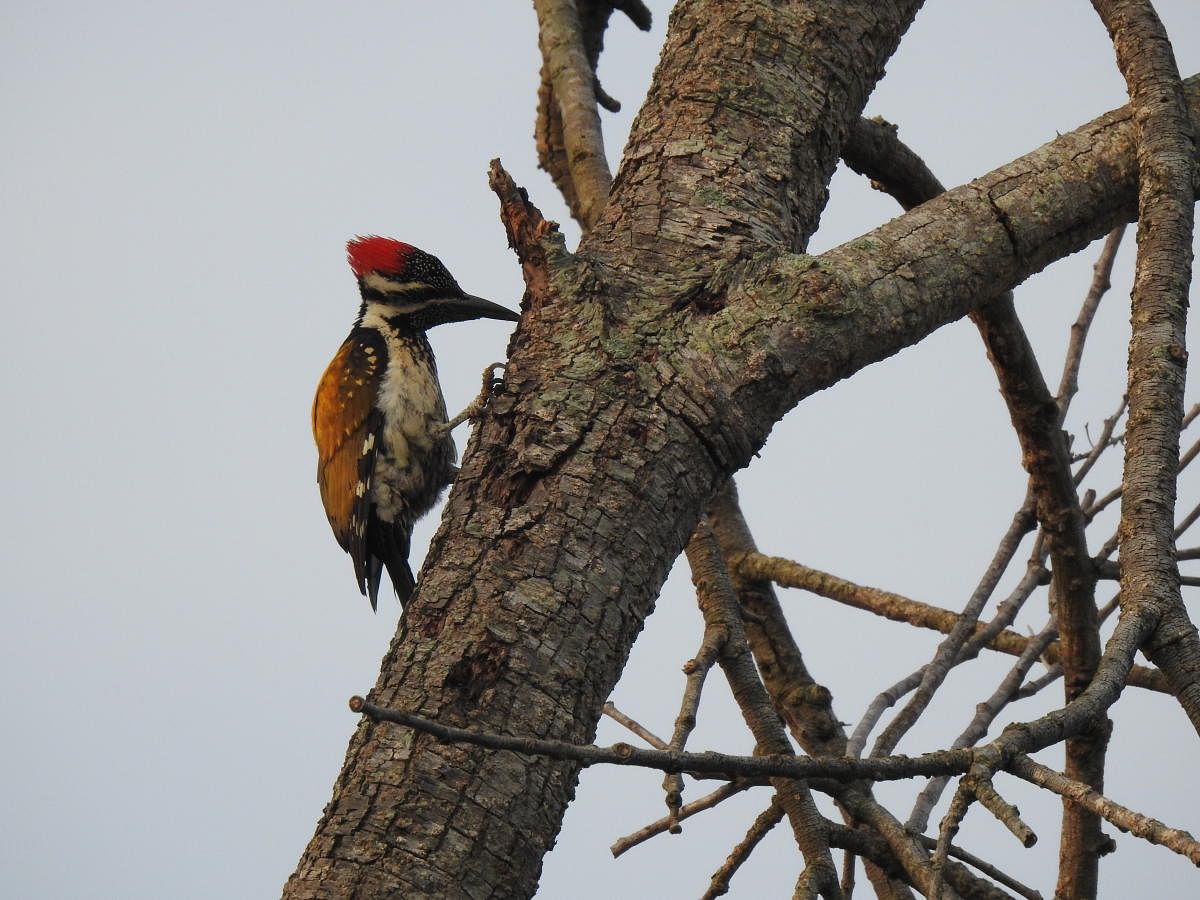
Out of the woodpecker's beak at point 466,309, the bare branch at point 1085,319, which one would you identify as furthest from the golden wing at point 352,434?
the bare branch at point 1085,319

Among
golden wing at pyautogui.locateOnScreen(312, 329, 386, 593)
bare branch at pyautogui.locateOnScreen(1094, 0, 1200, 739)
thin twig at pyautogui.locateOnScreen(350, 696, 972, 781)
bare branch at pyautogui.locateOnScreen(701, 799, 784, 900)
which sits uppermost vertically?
golden wing at pyautogui.locateOnScreen(312, 329, 386, 593)

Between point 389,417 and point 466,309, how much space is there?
0.51 meters

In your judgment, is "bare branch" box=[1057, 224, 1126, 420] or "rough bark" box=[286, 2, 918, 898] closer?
"rough bark" box=[286, 2, 918, 898]

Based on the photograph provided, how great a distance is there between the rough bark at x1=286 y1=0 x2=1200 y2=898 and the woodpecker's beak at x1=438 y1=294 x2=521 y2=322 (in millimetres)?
2186

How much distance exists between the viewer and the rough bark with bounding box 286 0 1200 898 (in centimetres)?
172

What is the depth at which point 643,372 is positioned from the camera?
79.4 inches

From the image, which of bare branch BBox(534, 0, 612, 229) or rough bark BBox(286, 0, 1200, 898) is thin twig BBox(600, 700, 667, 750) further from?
bare branch BBox(534, 0, 612, 229)

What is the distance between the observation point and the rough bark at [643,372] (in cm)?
172

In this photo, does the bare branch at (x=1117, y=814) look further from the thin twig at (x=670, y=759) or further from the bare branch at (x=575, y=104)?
the bare branch at (x=575, y=104)

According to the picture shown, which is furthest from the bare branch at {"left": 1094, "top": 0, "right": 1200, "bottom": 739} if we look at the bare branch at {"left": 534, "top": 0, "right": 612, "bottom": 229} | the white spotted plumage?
the white spotted plumage

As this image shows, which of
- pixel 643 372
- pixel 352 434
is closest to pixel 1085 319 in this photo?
pixel 643 372

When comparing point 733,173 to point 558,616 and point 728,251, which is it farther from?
point 558,616

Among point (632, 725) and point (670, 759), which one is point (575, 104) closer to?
point (632, 725)

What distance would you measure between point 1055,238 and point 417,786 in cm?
162
